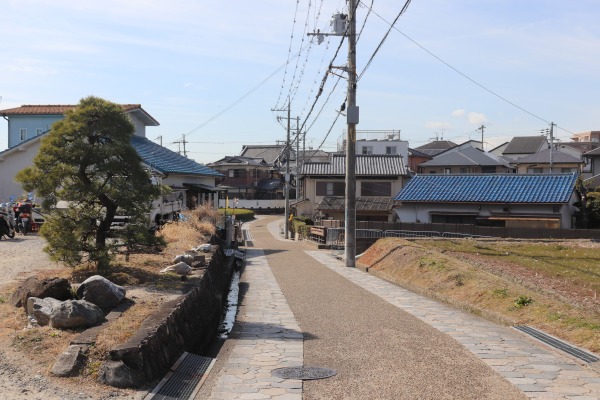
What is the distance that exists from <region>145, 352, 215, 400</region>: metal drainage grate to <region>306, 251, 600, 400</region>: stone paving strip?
4221mm

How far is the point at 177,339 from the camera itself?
28.3 ft

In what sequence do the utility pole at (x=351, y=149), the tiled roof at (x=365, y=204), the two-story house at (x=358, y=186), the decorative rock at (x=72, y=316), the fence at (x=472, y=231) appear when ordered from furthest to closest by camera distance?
the two-story house at (x=358, y=186) < the tiled roof at (x=365, y=204) < the fence at (x=472, y=231) < the utility pole at (x=351, y=149) < the decorative rock at (x=72, y=316)

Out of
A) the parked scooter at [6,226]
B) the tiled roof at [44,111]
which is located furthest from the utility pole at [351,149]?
the tiled roof at [44,111]

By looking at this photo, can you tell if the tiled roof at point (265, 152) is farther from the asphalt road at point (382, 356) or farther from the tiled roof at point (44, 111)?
the asphalt road at point (382, 356)

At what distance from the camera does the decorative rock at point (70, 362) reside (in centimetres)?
660

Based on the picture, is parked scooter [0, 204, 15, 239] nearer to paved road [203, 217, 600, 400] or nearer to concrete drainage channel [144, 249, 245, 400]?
paved road [203, 217, 600, 400]

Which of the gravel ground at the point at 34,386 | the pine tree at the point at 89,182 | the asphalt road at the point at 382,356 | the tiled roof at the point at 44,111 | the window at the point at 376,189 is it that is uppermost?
the tiled roof at the point at 44,111

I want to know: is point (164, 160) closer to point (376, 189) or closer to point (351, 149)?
point (351, 149)

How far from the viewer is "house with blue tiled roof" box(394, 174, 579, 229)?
32.4 meters

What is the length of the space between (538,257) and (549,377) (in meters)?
12.4

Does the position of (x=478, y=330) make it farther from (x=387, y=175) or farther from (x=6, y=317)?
(x=387, y=175)

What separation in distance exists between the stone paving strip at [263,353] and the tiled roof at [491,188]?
73.6 feet

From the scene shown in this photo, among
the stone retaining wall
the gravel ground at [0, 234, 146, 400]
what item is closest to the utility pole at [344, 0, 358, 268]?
the stone retaining wall

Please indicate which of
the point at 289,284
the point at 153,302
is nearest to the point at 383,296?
the point at 289,284
